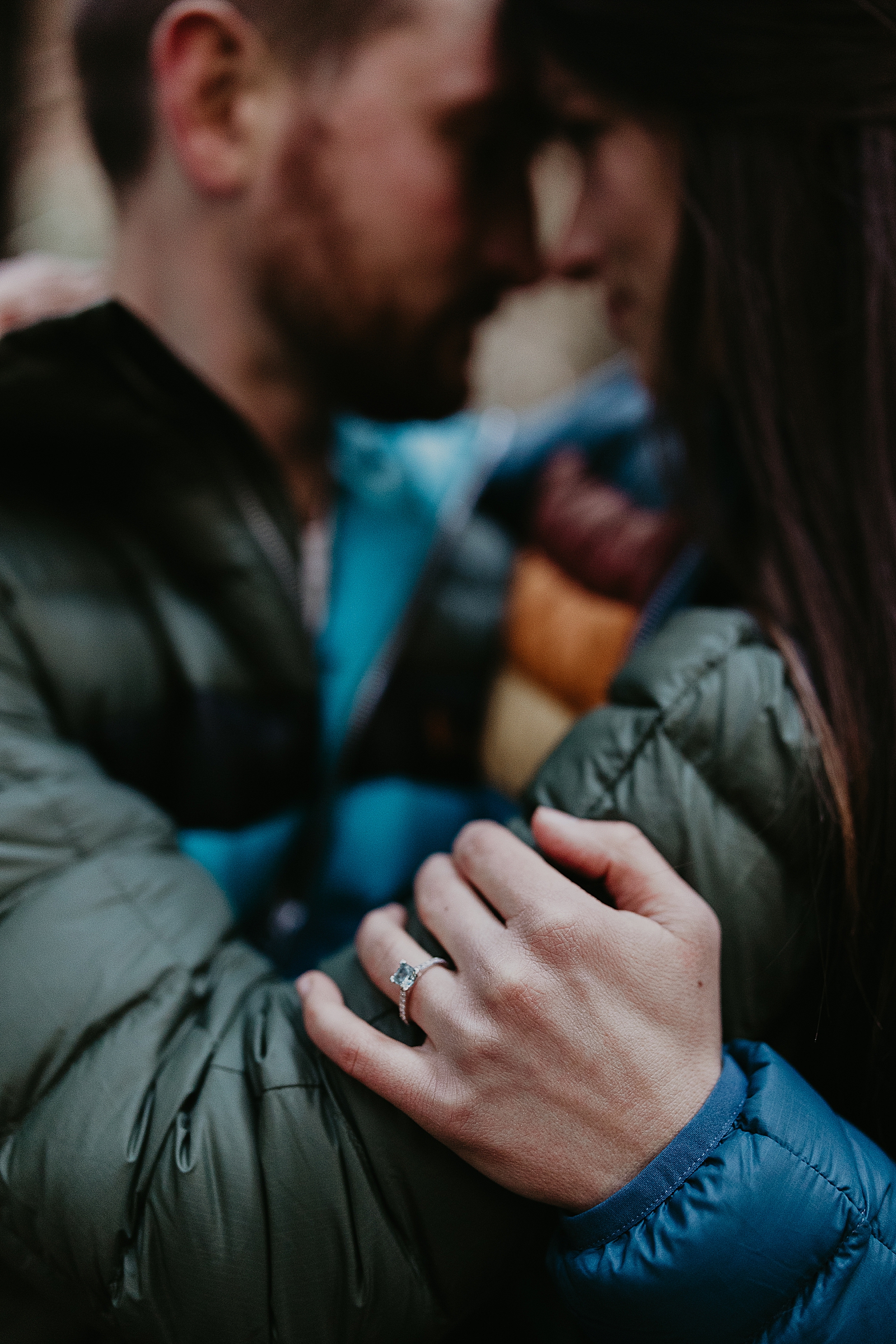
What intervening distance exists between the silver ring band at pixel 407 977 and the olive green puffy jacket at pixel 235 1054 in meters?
0.03

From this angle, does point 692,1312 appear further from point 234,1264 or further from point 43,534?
point 43,534

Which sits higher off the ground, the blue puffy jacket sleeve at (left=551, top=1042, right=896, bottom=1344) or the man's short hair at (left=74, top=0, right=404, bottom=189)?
the man's short hair at (left=74, top=0, right=404, bottom=189)

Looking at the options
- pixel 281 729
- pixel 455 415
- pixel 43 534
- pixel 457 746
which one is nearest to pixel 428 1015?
pixel 281 729

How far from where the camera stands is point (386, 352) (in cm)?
170

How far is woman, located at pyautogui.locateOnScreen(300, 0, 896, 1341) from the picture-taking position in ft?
2.54

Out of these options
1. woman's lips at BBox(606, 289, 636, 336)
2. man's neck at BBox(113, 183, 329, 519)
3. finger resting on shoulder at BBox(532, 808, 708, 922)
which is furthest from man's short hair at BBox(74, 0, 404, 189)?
finger resting on shoulder at BBox(532, 808, 708, 922)

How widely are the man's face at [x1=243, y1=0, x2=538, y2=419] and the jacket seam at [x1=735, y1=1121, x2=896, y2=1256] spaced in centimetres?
145

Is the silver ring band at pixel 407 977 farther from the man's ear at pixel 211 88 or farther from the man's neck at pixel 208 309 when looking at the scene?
the man's ear at pixel 211 88

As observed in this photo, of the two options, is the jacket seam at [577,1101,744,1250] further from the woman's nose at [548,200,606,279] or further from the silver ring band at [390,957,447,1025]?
the woman's nose at [548,200,606,279]

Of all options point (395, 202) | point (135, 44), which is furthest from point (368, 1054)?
point (135, 44)

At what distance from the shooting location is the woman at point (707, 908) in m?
0.78

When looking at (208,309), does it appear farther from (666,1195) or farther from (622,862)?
(666,1195)

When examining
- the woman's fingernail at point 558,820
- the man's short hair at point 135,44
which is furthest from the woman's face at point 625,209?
the woman's fingernail at point 558,820

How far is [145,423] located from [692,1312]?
131 centimetres
